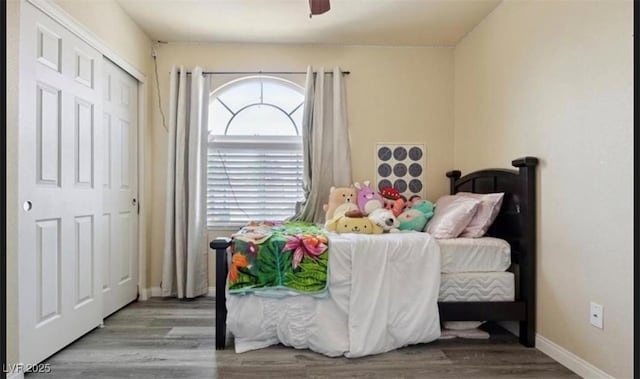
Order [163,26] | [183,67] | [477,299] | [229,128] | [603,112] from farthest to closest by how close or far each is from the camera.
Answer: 1. [229,128]
2. [183,67]
3. [163,26]
4. [477,299]
5. [603,112]

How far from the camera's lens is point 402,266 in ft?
7.77

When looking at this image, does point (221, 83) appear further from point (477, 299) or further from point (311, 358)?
point (477, 299)

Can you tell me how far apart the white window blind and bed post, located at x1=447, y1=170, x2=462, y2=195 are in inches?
54.3

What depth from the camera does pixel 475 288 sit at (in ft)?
7.97

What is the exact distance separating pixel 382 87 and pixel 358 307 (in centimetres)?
221

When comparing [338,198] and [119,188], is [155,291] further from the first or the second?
[338,198]

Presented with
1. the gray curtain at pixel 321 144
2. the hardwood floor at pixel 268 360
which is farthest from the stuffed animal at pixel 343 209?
the hardwood floor at pixel 268 360

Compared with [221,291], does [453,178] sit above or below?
above

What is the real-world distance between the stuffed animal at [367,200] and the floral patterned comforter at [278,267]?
0.89 meters

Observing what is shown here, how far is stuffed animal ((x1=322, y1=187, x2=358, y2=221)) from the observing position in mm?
3268

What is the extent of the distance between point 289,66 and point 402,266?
222 centimetres

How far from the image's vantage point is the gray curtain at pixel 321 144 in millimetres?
3512

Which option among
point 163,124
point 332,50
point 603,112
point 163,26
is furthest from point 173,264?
point 603,112

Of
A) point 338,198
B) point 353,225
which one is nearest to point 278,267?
point 353,225
